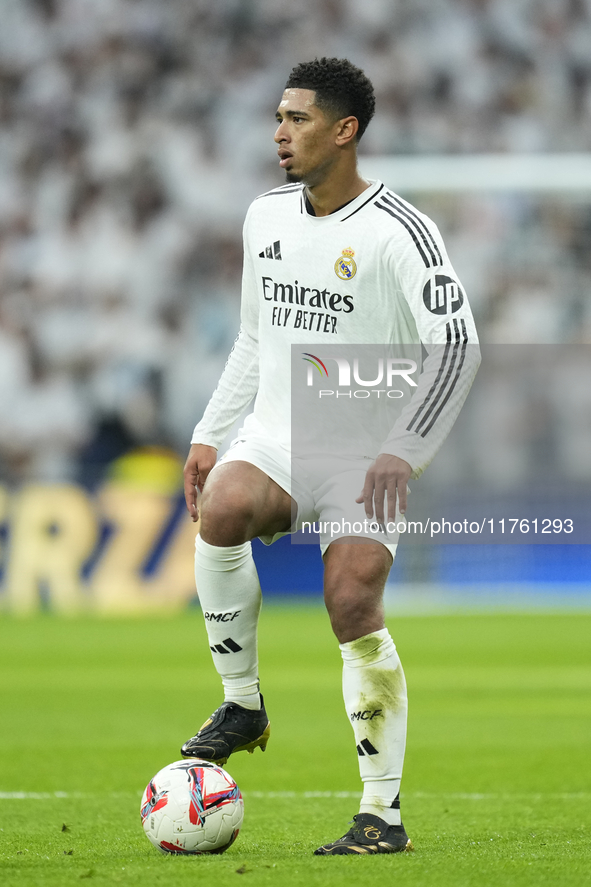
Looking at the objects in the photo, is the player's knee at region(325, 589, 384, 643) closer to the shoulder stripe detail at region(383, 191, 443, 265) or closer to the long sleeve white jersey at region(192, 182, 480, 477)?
the long sleeve white jersey at region(192, 182, 480, 477)

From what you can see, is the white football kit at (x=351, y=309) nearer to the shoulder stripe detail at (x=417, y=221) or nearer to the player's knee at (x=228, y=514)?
the shoulder stripe detail at (x=417, y=221)

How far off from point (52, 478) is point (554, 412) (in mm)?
4790

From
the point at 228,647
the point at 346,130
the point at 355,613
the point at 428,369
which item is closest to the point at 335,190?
the point at 346,130

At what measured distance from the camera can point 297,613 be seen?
13414 millimetres

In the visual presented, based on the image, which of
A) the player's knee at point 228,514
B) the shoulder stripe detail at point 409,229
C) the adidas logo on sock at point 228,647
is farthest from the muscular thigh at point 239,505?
the shoulder stripe detail at point 409,229

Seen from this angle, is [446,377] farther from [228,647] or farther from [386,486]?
[228,647]

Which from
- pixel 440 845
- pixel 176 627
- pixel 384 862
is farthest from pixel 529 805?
pixel 176 627

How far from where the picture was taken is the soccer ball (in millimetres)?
3779

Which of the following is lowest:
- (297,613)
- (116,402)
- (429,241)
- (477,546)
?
(297,613)

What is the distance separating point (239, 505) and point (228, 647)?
0.47 m

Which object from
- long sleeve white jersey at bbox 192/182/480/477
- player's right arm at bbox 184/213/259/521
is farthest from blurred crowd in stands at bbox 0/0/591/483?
long sleeve white jersey at bbox 192/182/480/477

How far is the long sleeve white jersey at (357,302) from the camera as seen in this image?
12.5ft

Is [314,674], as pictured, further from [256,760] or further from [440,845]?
[440,845]

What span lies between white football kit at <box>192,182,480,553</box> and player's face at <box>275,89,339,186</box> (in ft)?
0.52
